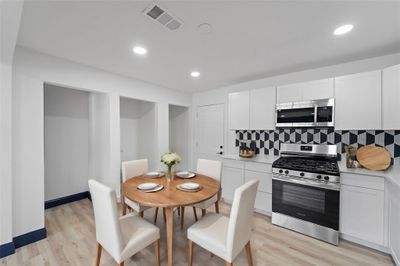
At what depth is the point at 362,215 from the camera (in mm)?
1982

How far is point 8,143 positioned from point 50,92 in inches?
61.7

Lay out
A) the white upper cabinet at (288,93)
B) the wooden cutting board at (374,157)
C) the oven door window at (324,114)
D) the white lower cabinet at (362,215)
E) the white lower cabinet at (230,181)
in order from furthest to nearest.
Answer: the white lower cabinet at (230,181), the white upper cabinet at (288,93), the oven door window at (324,114), the wooden cutting board at (374,157), the white lower cabinet at (362,215)

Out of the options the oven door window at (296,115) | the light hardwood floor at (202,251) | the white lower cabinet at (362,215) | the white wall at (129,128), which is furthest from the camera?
the white wall at (129,128)

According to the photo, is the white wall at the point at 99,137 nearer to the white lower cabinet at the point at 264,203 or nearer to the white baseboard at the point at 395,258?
the white lower cabinet at the point at 264,203

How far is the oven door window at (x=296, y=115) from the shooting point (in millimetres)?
2521

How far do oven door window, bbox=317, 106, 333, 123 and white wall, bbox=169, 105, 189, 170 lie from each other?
296cm

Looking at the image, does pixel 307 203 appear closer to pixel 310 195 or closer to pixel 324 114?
pixel 310 195

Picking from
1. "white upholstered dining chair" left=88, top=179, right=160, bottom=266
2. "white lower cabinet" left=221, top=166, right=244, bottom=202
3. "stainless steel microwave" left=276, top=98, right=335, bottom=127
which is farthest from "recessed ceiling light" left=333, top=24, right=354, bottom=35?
"white upholstered dining chair" left=88, top=179, right=160, bottom=266

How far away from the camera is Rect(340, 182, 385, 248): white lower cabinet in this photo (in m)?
1.89

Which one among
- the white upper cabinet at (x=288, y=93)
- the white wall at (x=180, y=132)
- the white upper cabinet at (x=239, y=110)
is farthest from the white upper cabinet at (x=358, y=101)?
the white wall at (x=180, y=132)

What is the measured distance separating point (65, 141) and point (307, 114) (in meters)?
4.31

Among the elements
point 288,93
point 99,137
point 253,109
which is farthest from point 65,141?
point 288,93

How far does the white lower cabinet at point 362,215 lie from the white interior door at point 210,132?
2291 mm

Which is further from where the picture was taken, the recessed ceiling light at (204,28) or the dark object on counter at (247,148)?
the dark object on counter at (247,148)
